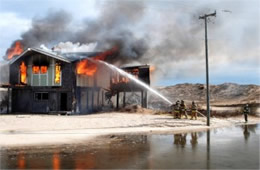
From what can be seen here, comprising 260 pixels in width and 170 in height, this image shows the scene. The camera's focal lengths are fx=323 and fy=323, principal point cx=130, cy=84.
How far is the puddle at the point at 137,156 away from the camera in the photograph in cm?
898

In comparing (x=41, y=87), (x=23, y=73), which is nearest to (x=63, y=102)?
(x=41, y=87)

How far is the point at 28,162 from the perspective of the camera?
9.39 m

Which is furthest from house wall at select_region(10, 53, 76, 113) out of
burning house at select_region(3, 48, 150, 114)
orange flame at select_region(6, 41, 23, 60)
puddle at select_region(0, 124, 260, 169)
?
puddle at select_region(0, 124, 260, 169)

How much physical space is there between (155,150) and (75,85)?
71.1 feet

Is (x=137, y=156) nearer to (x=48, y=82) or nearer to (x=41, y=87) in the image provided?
(x=48, y=82)

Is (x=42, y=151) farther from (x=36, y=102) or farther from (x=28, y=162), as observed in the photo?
(x=36, y=102)

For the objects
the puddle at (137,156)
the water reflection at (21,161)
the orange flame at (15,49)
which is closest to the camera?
the water reflection at (21,161)

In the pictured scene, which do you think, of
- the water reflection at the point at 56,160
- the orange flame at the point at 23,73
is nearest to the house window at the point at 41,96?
the orange flame at the point at 23,73

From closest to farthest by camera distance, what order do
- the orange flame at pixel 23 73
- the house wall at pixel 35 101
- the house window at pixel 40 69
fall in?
the house wall at pixel 35 101
the house window at pixel 40 69
the orange flame at pixel 23 73

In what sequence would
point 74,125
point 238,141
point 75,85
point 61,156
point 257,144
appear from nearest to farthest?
point 61,156 → point 257,144 → point 238,141 → point 74,125 → point 75,85

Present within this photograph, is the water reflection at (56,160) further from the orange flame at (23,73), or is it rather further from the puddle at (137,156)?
the orange flame at (23,73)

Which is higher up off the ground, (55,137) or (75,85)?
(75,85)

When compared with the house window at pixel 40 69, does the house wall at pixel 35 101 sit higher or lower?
lower

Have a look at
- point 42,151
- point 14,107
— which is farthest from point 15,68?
point 42,151
